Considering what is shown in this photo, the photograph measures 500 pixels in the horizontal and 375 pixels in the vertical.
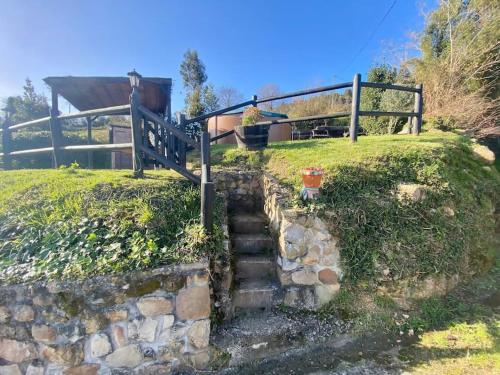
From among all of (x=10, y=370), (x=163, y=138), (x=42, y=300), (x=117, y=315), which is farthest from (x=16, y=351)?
(x=163, y=138)

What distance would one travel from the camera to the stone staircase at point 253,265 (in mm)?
2652

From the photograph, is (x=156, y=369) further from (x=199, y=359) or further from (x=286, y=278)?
(x=286, y=278)

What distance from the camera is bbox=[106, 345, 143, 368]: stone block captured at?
2018 mm

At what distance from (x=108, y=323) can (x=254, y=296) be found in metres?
1.27

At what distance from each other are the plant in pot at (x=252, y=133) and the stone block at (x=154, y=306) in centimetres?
302

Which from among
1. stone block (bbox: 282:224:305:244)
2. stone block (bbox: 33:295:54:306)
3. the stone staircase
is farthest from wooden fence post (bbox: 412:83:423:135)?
stone block (bbox: 33:295:54:306)

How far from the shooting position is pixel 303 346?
2.30 m

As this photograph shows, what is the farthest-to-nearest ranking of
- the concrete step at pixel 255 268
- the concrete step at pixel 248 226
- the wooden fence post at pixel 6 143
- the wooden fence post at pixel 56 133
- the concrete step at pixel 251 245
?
1. the wooden fence post at pixel 6 143
2. the wooden fence post at pixel 56 133
3. the concrete step at pixel 248 226
4. the concrete step at pixel 251 245
5. the concrete step at pixel 255 268

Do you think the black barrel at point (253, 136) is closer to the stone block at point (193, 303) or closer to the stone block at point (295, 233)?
the stone block at point (295, 233)

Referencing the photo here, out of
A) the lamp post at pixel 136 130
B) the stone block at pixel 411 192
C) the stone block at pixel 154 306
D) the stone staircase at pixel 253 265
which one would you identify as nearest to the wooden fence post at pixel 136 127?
the lamp post at pixel 136 130

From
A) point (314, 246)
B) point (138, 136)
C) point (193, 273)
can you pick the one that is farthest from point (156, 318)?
point (138, 136)

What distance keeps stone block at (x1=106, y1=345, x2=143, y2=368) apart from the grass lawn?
23.5 inches

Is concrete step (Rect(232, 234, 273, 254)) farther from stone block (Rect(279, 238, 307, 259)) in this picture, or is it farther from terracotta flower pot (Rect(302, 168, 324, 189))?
terracotta flower pot (Rect(302, 168, 324, 189))

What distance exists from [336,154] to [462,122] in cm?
434
